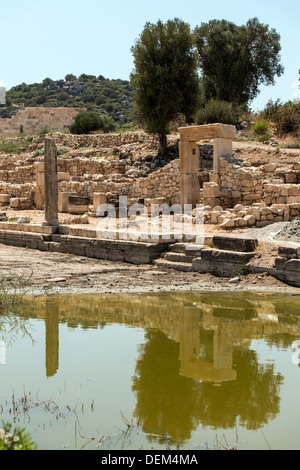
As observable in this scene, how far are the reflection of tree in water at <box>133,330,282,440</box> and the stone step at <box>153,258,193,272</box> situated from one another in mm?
5190

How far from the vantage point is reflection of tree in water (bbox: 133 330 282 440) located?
15.2 feet

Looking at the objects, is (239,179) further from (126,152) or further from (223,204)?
(126,152)

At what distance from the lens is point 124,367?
607cm

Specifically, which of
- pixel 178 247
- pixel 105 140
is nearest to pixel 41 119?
pixel 105 140

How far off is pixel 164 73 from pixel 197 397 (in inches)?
811

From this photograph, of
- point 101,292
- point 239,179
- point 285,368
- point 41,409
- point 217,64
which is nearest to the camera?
point 41,409

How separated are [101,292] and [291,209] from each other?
7140mm

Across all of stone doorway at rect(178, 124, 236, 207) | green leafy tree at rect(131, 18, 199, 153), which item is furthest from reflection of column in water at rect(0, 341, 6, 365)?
green leafy tree at rect(131, 18, 199, 153)

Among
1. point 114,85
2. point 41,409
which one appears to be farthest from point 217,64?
point 114,85

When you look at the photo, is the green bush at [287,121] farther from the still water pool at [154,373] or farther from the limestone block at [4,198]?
the still water pool at [154,373]

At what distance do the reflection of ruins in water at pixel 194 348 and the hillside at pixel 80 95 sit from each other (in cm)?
4824

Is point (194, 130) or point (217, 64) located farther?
point (217, 64)

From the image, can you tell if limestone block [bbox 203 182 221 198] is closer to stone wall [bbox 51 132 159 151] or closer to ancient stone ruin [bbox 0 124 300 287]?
ancient stone ruin [bbox 0 124 300 287]

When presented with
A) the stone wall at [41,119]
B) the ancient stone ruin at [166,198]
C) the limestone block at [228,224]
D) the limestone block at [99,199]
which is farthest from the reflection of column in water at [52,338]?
the stone wall at [41,119]
